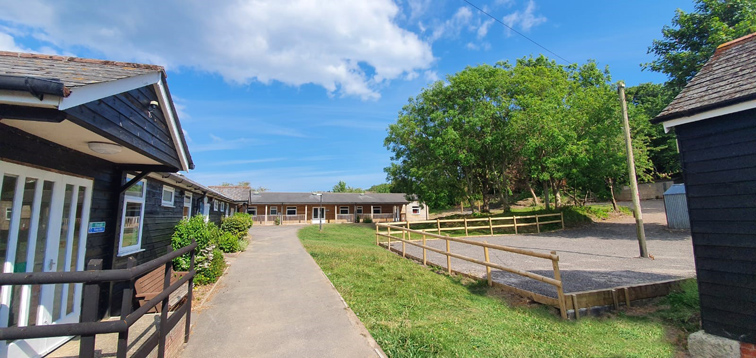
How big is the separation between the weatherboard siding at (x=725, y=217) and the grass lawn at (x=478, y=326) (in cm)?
86

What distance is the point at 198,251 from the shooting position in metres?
7.76

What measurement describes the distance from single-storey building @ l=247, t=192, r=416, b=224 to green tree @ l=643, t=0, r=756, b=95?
2252cm

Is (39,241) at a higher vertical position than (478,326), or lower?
higher

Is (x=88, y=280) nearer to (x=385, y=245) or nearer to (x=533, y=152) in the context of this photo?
(x=385, y=245)

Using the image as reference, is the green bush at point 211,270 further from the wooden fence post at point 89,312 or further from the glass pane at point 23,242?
the wooden fence post at point 89,312

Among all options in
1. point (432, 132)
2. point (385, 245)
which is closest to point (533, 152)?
point (432, 132)

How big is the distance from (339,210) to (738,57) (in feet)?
116

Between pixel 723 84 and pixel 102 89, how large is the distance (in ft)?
24.3

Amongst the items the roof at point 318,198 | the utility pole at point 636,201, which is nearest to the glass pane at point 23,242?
the utility pole at point 636,201

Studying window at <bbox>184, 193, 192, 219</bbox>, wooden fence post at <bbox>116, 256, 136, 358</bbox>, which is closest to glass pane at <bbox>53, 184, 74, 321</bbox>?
wooden fence post at <bbox>116, 256, 136, 358</bbox>

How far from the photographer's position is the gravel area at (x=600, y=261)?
22.5 ft

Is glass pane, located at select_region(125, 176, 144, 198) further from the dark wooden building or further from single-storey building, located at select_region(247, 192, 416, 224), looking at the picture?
single-storey building, located at select_region(247, 192, 416, 224)

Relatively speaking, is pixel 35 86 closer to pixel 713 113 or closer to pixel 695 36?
pixel 713 113

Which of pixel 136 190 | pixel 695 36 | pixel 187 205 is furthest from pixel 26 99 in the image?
pixel 695 36
